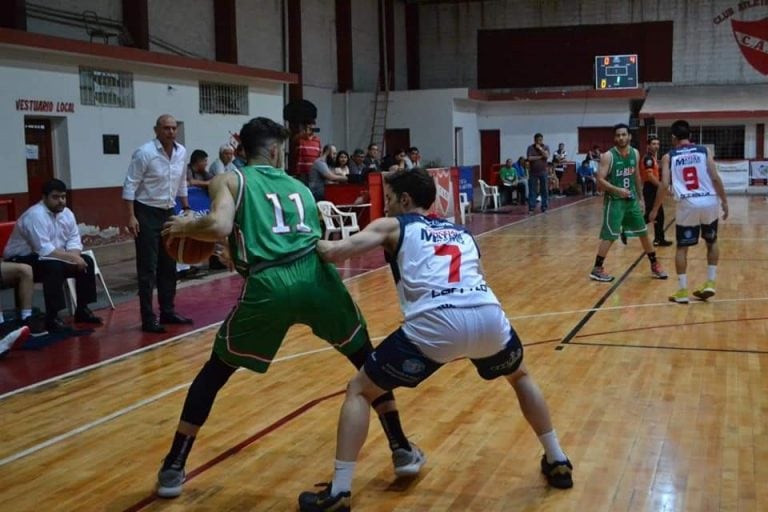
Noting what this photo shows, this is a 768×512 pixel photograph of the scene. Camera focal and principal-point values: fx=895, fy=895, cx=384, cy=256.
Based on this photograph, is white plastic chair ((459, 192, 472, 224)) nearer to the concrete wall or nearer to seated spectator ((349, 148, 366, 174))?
seated spectator ((349, 148, 366, 174))

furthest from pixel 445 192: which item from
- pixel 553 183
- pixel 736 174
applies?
pixel 736 174

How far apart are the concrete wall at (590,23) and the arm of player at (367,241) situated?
1157 inches

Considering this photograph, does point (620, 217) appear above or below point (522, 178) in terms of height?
below

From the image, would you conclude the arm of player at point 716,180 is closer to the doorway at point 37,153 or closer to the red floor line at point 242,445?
the red floor line at point 242,445

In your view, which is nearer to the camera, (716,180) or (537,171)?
(716,180)

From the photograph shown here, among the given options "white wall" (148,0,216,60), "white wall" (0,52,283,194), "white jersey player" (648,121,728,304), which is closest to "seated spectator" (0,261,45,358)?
"white jersey player" (648,121,728,304)

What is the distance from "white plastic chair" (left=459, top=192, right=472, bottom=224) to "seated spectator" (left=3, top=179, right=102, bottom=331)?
11404 millimetres

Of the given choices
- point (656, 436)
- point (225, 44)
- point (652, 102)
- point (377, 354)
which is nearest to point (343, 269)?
point (656, 436)

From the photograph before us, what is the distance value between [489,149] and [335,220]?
17.1 metres

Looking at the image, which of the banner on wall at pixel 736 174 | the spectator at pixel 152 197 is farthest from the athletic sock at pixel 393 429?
the banner on wall at pixel 736 174

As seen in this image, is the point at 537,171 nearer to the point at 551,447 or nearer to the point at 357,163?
the point at 357,163

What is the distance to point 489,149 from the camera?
30875 mm

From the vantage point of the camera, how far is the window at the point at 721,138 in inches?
1156

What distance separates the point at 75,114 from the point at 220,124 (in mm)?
3966
